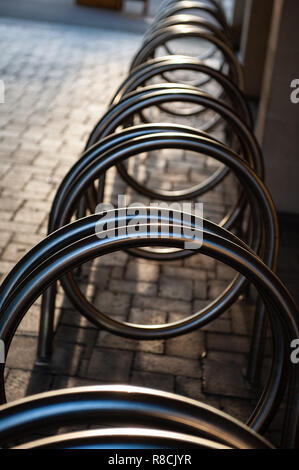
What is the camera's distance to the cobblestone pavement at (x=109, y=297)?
3.03 metres

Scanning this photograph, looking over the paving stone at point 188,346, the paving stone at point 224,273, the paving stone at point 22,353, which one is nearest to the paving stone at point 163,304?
the paving stone at point 188,346

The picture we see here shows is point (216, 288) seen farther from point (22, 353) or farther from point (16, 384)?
point (16, 384)

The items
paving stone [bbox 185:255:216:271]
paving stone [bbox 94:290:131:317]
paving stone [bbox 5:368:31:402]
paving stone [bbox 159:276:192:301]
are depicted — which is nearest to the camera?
paving stone [bbox 5:368:31:402]

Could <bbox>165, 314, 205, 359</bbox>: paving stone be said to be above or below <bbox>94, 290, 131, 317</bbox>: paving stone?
below

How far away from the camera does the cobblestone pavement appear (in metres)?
3.03

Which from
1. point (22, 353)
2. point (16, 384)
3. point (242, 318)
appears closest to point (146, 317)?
point (242, 318)

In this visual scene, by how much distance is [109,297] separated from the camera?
12.1 feet

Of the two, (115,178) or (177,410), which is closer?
(177,410)

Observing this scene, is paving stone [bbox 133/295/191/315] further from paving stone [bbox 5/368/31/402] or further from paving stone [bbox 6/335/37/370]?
paving stone [bbox 5/368/31/402]

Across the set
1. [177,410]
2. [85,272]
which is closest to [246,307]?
[85,272]

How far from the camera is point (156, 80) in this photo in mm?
7945

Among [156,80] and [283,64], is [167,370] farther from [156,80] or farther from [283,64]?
[156,80]

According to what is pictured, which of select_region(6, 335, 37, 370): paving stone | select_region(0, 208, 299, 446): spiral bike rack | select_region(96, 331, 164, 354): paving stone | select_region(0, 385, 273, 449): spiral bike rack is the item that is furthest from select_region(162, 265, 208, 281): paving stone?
select_region(0, 385, 273, 449): spiral bike rack

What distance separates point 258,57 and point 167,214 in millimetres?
5861
